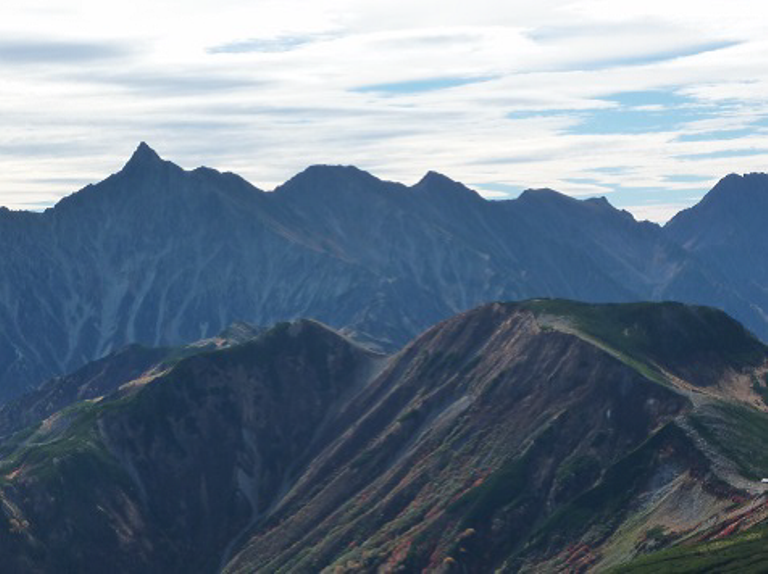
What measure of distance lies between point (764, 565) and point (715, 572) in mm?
9886

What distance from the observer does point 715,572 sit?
198 m

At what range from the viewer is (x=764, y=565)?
190 metres
